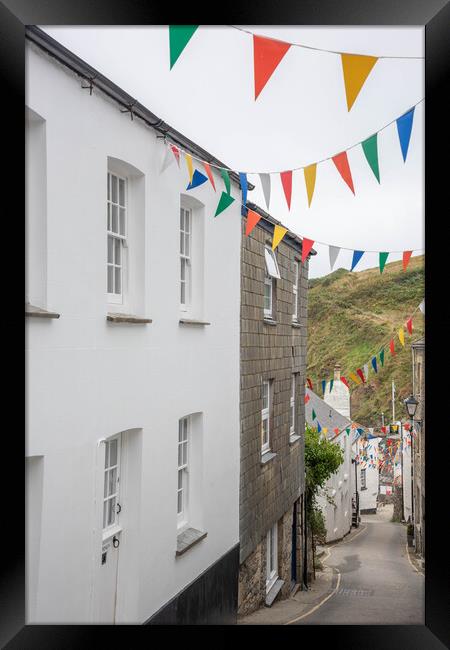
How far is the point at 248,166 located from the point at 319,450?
6578mm

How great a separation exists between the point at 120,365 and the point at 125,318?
11.1 inches

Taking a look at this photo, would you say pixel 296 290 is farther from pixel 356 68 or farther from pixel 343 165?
pixel 356 68

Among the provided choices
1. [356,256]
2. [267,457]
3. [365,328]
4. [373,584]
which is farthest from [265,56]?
[365,328]

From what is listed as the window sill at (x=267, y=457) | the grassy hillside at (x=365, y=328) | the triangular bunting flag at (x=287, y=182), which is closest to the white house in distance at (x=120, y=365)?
the triangular bunting flag at (x=287, y=182)

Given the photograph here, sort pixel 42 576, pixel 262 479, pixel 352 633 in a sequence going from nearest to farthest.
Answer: pixel 352 633 < pixel 42 576 < pixel 262 479

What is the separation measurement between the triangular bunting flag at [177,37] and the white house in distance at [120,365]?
746 millimetres

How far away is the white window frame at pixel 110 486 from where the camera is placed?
3.74 m

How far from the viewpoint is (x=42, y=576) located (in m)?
2.98

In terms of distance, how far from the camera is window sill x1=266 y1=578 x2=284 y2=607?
273 inches

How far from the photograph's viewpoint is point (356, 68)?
2.69 m

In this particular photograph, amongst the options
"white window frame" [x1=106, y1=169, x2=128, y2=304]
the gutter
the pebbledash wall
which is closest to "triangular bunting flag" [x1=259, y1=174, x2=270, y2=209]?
the gutter

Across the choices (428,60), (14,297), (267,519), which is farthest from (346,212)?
(14,297)

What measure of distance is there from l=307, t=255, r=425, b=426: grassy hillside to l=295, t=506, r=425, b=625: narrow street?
18.0 feet

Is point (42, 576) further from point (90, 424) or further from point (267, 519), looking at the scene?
point (267, 519)
